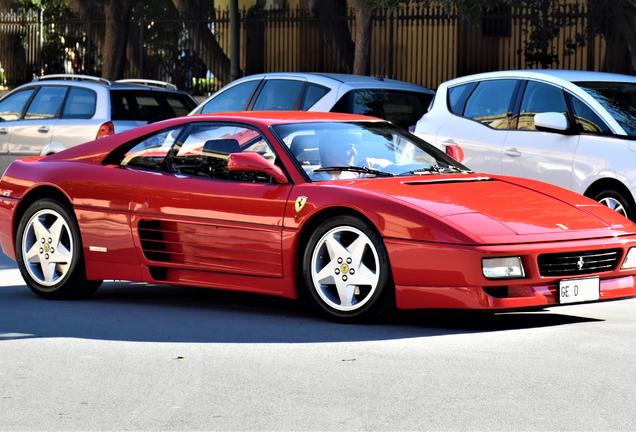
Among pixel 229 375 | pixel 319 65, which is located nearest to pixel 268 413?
pixel 229 375

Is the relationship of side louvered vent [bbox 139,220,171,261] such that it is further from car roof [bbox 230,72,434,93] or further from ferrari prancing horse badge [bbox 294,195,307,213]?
car roof [bbox 230,72,434,93]

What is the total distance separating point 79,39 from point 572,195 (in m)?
24.6

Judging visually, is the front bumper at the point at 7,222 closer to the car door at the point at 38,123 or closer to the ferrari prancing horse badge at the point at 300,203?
the ferrari prancing horse badge at the point at 300,203

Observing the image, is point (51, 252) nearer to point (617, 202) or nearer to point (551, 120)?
point (551, 120)

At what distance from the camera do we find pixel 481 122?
14.6 meters

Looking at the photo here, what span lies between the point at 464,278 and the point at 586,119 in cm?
558

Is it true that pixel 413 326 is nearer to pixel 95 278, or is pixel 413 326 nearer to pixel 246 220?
pixel 246 220

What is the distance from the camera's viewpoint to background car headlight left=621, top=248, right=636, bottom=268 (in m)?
9.12

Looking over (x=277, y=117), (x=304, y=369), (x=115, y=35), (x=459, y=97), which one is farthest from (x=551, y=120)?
(x=115, y=35)

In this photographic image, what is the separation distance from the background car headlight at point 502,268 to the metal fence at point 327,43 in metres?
16.3

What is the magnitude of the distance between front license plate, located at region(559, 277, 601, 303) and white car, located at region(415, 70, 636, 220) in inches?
176

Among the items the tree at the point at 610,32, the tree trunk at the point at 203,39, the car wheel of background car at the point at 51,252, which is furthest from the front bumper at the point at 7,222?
the tree trunk at the point at 203,39

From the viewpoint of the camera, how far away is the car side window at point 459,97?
49.0ft

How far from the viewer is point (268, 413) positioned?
654cm
